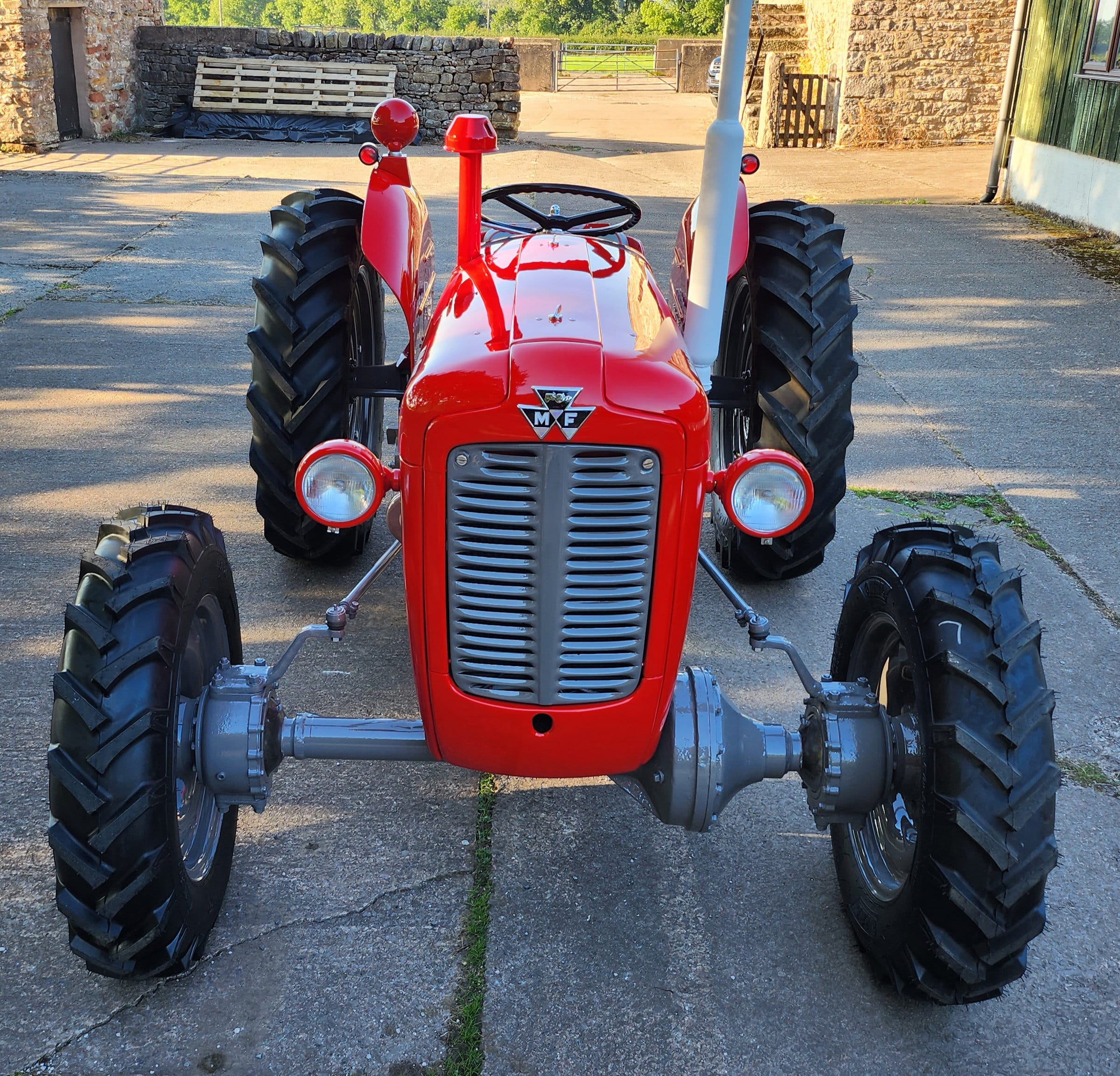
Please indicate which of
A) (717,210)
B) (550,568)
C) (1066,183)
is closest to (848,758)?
(550,568)

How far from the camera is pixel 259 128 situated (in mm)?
18188

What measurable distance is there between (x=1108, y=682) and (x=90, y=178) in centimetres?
1332

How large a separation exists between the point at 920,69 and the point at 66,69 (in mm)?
12912

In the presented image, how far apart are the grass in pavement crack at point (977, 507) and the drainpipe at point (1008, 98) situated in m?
9.51

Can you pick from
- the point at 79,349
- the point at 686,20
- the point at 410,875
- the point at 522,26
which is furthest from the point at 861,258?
the point at 522,26

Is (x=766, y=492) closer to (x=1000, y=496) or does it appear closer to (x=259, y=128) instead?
(x=1000, y=496)

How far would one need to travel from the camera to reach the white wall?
11172mm

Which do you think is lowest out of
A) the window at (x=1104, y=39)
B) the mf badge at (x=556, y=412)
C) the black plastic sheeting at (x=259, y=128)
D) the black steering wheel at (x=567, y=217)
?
the black plastic sheeting at (x=259, y=128)

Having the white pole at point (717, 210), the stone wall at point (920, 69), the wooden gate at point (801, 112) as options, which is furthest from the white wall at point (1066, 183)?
the white pole at point (717, 210)

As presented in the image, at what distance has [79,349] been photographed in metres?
7.07

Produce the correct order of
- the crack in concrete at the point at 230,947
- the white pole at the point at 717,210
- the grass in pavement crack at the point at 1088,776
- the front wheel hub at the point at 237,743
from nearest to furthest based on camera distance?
the crack in concrete at the point at 230,947, the front wheel hub at the point at 237,743, the white pole at the point at 717,210, the grass in pavement crack at the point at 1088,776

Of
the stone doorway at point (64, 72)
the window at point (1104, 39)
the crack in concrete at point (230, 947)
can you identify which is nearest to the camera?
the crack in concrete at point (230, 947)

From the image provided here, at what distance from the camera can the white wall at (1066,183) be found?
1117cm

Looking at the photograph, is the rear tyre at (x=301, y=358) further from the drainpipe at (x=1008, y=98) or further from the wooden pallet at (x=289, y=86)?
the wooden pallet at (x=289, y=86)
